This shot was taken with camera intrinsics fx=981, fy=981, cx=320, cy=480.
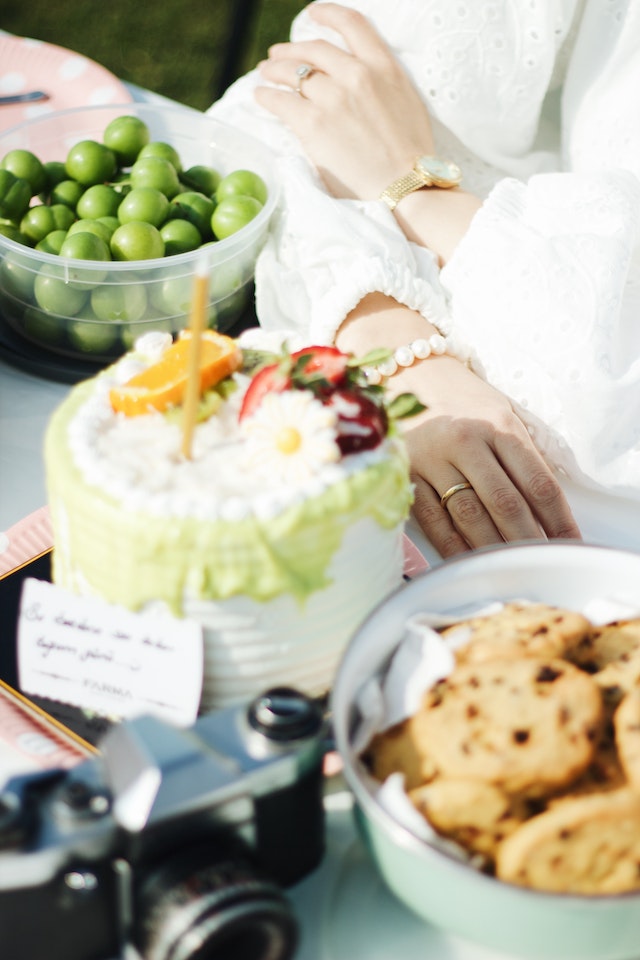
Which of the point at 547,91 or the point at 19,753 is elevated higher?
the point at 547,91

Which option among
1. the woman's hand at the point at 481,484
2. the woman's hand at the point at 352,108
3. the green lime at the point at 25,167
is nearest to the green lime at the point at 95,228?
the green lime at the point at 25,167

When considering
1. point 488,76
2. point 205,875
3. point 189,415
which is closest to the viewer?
point 205,875

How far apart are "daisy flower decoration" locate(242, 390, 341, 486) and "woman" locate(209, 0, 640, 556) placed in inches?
10.6

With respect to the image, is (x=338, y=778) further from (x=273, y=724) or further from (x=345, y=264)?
(x=345, y=264)

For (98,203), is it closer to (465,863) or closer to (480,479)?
(480,479)

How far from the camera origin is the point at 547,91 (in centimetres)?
121

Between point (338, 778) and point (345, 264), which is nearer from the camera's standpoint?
point (338, 778)

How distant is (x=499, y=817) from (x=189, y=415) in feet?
0.87

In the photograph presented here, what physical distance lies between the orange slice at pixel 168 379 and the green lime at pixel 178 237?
377 millimetres

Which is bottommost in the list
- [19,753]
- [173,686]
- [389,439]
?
[19,753]

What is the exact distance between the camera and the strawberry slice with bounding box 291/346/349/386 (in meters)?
0.58

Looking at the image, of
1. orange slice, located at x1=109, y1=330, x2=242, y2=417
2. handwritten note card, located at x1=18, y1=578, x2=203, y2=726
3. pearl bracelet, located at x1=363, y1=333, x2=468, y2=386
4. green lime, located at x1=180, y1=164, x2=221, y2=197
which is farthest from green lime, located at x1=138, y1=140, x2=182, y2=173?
handwritten note card, located at x1=18, y1=578, x2=203, y2=726

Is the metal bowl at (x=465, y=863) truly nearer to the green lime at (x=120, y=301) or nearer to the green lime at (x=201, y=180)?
the green lime at (x=120, y=301)

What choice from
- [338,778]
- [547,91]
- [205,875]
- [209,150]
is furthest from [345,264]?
[205,875]
